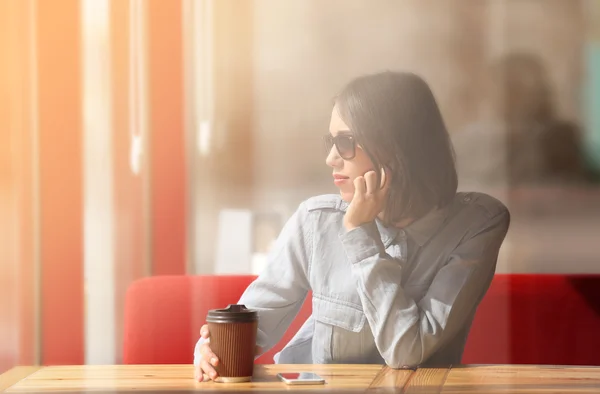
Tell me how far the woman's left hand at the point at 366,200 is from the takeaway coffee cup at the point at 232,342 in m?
0.39

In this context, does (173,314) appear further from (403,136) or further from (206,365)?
(403,136)

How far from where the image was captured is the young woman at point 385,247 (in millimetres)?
1542

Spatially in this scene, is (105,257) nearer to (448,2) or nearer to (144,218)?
(144,218)

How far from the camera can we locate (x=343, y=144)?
5.84ft

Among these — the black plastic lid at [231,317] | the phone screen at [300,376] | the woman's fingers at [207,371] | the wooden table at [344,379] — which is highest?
the black plastic lid at [231,317]

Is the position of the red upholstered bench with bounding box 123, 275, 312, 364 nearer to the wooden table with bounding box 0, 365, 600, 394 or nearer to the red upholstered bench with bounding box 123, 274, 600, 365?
the red upholstered bench with bounding box 123, 274, 600, 365

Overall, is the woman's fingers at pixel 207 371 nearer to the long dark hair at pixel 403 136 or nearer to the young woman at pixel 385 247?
the young woman at pixel 385 247

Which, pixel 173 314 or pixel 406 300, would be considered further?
pixel 173 314

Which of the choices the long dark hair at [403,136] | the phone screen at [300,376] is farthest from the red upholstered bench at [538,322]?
the phone screen at [300,376]

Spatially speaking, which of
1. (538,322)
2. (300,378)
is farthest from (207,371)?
(538,322)

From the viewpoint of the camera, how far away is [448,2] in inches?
72.2

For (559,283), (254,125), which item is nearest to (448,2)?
(254,125)

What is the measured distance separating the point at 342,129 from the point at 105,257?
2.30 feet

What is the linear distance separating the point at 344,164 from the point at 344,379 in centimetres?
59
